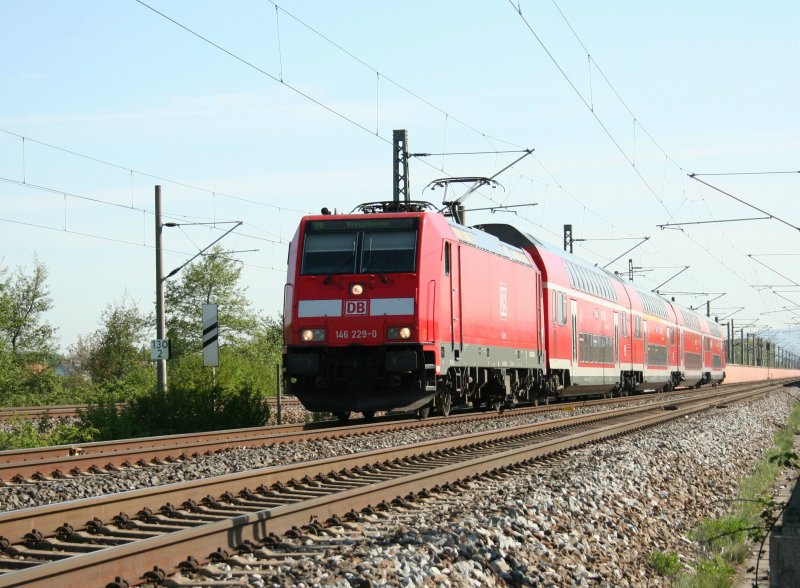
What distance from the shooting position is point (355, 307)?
59.1 ft

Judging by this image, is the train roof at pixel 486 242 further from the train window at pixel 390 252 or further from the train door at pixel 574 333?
the train door at pixel 574 333

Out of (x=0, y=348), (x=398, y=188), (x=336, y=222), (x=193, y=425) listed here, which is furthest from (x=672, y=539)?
(x=0, y=348)

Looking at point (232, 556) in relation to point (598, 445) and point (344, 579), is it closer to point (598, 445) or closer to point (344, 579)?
point (344, 579)

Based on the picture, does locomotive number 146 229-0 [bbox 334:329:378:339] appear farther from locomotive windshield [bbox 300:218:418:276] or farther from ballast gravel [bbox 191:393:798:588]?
ballast gravel [bbox 191:393:798:588]

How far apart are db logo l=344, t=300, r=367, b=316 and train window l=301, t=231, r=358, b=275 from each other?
56 cm

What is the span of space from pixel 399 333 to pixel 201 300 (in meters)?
56.8

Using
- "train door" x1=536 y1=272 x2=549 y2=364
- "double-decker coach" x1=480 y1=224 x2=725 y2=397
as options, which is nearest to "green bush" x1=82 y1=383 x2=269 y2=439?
"train door" x1=536 y1=272 x2=549 y2=364

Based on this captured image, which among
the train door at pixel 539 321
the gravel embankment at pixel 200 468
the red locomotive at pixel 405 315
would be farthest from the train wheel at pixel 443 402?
the train door at pixel 539 321

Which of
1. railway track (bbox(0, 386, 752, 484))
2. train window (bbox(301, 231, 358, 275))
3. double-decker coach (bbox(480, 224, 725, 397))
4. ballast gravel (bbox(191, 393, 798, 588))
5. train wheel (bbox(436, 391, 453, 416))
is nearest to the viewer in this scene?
ballast gravel (bbox(191, 393, 798, 588))

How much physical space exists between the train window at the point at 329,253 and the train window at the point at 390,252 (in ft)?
0.84

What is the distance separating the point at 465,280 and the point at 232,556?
13.7 m

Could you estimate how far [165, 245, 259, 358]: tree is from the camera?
72.1 meters

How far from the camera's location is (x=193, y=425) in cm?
1998

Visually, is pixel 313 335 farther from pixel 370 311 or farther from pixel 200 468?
pixel 200 468
